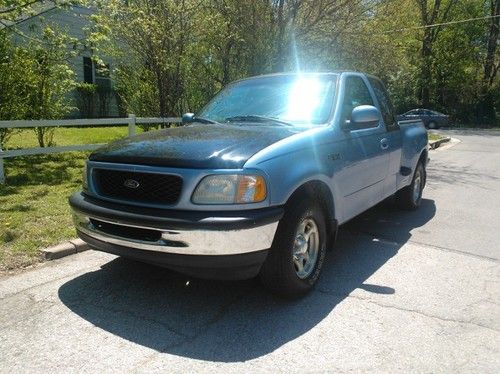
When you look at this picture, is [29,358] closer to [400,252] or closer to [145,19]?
[400,252]

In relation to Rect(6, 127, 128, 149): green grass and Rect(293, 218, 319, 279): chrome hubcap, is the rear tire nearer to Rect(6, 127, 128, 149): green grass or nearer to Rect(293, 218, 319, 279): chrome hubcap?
Rect(293, 218, 319, 279): chrome hubcap

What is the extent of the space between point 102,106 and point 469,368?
2087 cm

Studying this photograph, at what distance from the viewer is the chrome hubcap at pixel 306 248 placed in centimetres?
381

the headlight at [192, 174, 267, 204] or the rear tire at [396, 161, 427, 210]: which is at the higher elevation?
the headlight at [192, 174, 267, 204]

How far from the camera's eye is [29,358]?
2.98 meters

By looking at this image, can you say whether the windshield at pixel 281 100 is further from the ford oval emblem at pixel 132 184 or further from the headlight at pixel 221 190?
the ford oval emblem at pixel 132 184

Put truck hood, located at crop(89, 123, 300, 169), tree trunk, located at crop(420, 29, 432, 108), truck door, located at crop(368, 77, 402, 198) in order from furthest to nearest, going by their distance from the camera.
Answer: tree trunk, located at crop(420, 29, 432, 108) < truck door, located at crop(368, 77, 402, 198) < truck hood, located at crop(89, 123, 300, 169)

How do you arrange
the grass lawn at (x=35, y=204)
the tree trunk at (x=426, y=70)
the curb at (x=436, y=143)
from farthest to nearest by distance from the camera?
the tree trunk at (x=426, y=70) → the curb at (x=436, y=143) → the grass lawn at (x=35, y=204)

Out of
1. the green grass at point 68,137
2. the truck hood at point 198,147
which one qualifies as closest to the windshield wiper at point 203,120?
the truck hood at point 198,147

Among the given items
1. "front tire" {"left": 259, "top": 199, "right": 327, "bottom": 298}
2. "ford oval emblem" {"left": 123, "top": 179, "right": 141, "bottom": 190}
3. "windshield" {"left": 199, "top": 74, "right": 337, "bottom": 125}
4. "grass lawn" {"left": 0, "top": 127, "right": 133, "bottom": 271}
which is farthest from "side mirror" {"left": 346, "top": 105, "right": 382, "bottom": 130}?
"grass lawn" {"left": 0, "top": 127, "right": 133, "bottom": 271}

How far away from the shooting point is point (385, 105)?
5.83 meters

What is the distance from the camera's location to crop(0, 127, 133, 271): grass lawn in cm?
477

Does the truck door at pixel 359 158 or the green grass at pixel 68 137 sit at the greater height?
the truck door at pixel 359 158

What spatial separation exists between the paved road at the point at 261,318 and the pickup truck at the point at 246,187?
0.40 metres
